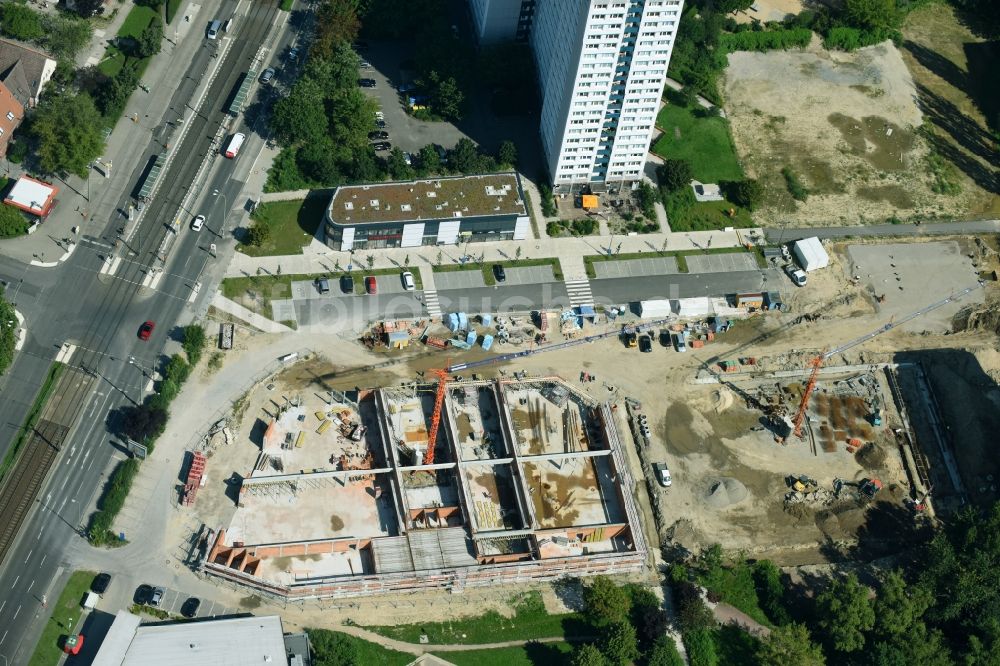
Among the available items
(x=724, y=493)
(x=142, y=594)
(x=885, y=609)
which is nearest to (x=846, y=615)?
(x=885, y=609)

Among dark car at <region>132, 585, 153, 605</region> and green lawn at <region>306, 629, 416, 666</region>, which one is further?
dark car at <region>132, 585, 153, 605</region>

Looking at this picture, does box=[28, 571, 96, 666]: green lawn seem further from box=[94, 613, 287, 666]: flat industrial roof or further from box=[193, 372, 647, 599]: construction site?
box=[193, 372, 647, 599]: construction site

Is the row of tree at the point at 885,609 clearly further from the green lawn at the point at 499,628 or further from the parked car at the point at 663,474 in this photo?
the green lawn at the point at 499,628

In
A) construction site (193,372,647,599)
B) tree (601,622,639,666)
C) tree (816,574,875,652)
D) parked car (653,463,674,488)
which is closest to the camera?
tree (601,622,639,666)

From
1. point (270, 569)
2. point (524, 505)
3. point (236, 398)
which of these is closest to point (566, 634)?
point (524, 505)

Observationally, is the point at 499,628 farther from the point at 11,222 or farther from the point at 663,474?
the point at 11,222

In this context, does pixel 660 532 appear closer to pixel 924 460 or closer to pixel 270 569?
pixel 924 460

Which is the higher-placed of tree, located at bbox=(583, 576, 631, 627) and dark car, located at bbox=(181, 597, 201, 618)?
tree, located at bbox=(583, 576, 631, 627)

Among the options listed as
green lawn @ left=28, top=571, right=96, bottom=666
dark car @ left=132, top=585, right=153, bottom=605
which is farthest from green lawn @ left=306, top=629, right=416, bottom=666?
green lawn @ left=28, top=571, right=96, bottom=666
